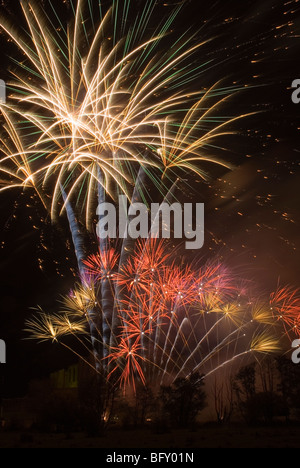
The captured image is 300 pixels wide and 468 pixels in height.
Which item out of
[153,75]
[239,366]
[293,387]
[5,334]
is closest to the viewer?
[153,75]

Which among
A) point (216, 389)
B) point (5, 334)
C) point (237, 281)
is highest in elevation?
point (237, 281)

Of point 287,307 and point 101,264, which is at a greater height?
point 101,264

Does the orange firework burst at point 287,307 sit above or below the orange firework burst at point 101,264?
below

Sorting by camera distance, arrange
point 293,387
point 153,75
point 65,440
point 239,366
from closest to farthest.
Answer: point 65,440 → point 153,75 → point 293,387 → point 239,366

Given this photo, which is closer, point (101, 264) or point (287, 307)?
point (287, 307)

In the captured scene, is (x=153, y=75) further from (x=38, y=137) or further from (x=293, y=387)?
(x=293, y=387)

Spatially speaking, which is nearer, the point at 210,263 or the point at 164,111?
the point at 164,111

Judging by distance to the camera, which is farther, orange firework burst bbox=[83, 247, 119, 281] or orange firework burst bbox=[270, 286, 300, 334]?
orange firework burst bbox=[83, 247, 119, 281]

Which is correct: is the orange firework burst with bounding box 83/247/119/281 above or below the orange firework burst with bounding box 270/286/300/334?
above

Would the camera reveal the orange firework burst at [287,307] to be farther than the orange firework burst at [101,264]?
No

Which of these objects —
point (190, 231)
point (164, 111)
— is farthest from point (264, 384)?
point (164, 111)

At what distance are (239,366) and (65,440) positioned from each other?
7.69 meters

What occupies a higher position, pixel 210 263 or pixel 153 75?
pixel 153 75

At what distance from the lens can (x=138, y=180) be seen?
17203 mm
